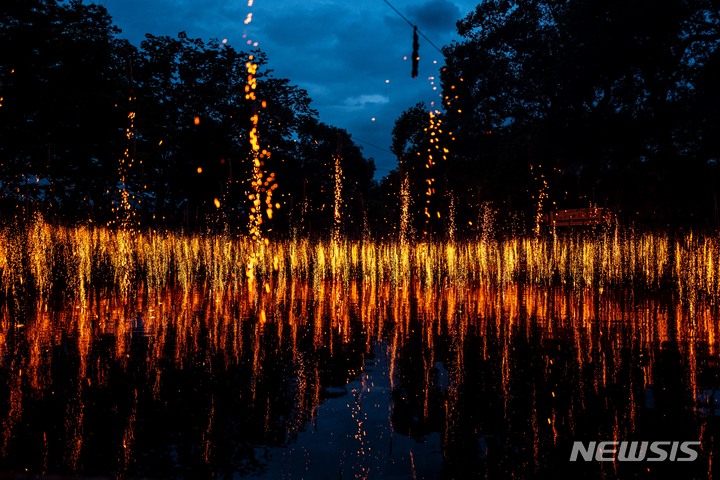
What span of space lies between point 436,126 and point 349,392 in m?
22.9

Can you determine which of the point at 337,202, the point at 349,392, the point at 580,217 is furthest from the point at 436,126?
the point at 349,392

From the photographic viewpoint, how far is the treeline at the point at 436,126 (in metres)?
15.3

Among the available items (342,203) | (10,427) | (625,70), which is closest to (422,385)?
(10,427)

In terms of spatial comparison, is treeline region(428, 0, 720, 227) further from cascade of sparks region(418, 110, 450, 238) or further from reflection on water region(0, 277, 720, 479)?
reflection on water region(0, 277, 720, 479)

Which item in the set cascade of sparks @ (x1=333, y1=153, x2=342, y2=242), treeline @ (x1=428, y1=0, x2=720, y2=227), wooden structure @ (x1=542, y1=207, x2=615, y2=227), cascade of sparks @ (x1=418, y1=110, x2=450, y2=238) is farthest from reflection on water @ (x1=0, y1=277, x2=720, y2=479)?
cascade of sparks @ (x1=333, y1=153, x2=342, y2=242)

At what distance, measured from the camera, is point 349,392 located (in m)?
4.38

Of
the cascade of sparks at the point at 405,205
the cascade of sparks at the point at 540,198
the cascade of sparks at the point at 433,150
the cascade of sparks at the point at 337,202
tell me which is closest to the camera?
the cascade of sparks at the point at 540,198

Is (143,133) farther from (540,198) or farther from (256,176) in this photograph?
(540,198)

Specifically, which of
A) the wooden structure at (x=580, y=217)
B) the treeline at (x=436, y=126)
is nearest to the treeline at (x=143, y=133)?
the treeline at (x=436, y=126)

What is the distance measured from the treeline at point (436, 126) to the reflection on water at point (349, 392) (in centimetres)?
648

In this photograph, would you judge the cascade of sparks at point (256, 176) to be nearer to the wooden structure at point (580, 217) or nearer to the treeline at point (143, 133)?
the treeline at point (143, 133)

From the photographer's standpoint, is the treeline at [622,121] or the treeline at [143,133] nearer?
the treeline at [622,121]

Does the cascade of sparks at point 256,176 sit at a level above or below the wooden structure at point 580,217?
above

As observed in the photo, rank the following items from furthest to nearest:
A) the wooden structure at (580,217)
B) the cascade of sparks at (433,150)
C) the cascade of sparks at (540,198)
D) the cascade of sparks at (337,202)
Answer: the cascade of sparks at (337,202), the cascade of sparks at (433,150), the cascade of sparks at (540,198), the wooden structure at (580,217)
